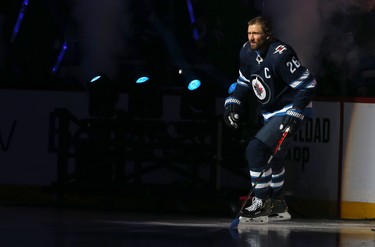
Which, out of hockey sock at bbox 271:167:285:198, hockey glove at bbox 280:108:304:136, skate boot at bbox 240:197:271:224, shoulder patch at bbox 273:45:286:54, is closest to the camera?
hockey glove at bbox 280:108:304:136

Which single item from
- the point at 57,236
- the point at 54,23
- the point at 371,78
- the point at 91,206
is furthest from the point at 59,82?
the point at 57,236

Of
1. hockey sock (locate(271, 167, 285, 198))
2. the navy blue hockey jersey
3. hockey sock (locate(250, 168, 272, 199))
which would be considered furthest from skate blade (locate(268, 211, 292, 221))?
the navy blue hockey jersey

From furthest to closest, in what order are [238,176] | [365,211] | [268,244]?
[238,176], [365,211], [268,244]

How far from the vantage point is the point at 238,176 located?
1262 cm

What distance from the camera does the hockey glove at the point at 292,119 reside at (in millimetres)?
10156

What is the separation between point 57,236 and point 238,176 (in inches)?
148

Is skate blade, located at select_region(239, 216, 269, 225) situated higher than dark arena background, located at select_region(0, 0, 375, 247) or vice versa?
dark arena background, located at select_region(0, 0, 375, 247)

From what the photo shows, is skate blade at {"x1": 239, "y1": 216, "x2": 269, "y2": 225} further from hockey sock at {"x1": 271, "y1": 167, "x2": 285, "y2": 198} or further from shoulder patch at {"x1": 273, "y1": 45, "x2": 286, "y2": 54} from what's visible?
shoulder patch at {"x1": 273, "y1": 45, "x2": 286, "y2": 54}

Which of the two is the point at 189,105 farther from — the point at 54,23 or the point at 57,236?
the point at 57,236

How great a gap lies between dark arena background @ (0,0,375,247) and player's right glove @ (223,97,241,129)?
36.2 inches

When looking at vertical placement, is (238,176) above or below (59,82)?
below

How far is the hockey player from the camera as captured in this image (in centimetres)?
1022

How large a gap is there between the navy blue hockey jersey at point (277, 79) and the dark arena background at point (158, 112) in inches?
41.7

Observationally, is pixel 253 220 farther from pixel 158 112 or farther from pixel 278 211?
pixel 158 112
